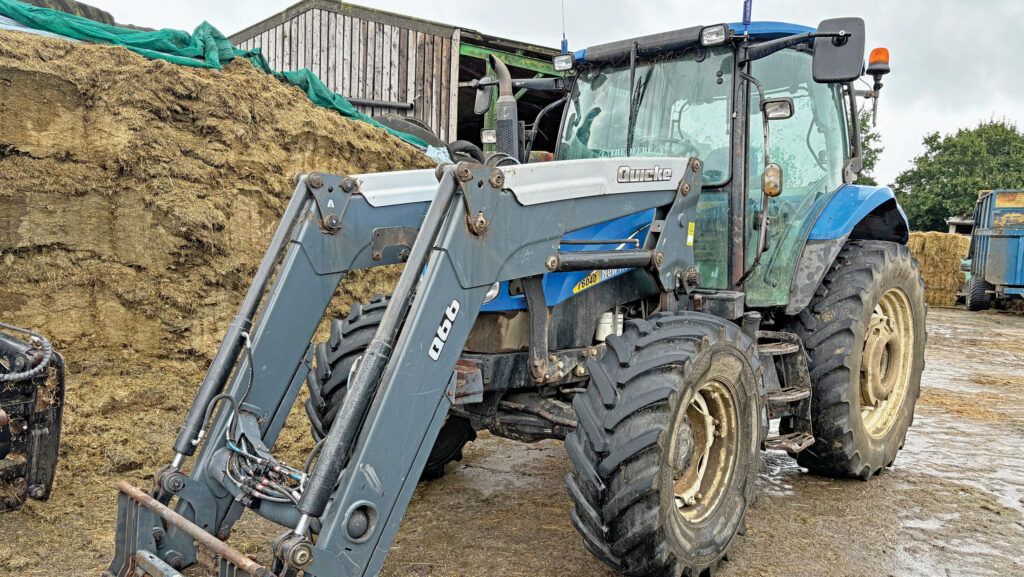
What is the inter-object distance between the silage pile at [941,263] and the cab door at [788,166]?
54.8 feet

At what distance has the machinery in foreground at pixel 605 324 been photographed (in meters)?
2.67

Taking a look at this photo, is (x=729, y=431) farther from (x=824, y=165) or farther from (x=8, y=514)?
(x=8, y=514)

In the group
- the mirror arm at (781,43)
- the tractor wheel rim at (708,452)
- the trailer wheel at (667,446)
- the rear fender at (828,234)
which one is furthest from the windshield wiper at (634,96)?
the tractor wheel rim at (708,452)

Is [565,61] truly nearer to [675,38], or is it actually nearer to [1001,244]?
[675,38]

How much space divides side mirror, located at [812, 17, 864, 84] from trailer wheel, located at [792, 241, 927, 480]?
131 centimetres

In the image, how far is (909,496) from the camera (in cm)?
450

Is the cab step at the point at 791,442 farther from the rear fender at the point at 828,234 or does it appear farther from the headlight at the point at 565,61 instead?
the headlight at the point at 565,61

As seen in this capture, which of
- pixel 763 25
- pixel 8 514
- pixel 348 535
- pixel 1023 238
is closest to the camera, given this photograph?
pixel 348 535

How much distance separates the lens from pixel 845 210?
14.9 feet

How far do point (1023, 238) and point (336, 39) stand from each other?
1385 centimetres

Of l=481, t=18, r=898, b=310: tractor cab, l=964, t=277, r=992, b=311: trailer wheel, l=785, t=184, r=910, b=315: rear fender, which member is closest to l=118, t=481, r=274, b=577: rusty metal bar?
l=481, t=18, r=898, b=310: tractor cab

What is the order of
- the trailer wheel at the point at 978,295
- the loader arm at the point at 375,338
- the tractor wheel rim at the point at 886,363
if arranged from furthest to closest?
the trailer wheel at the point at 978,295, the tractor wheel rim at the point at 886,363, the loader arm at the point at 375,338

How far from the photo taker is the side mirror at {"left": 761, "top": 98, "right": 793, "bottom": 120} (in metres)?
3.97

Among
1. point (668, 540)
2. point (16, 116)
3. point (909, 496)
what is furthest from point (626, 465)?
point (16, 116)
